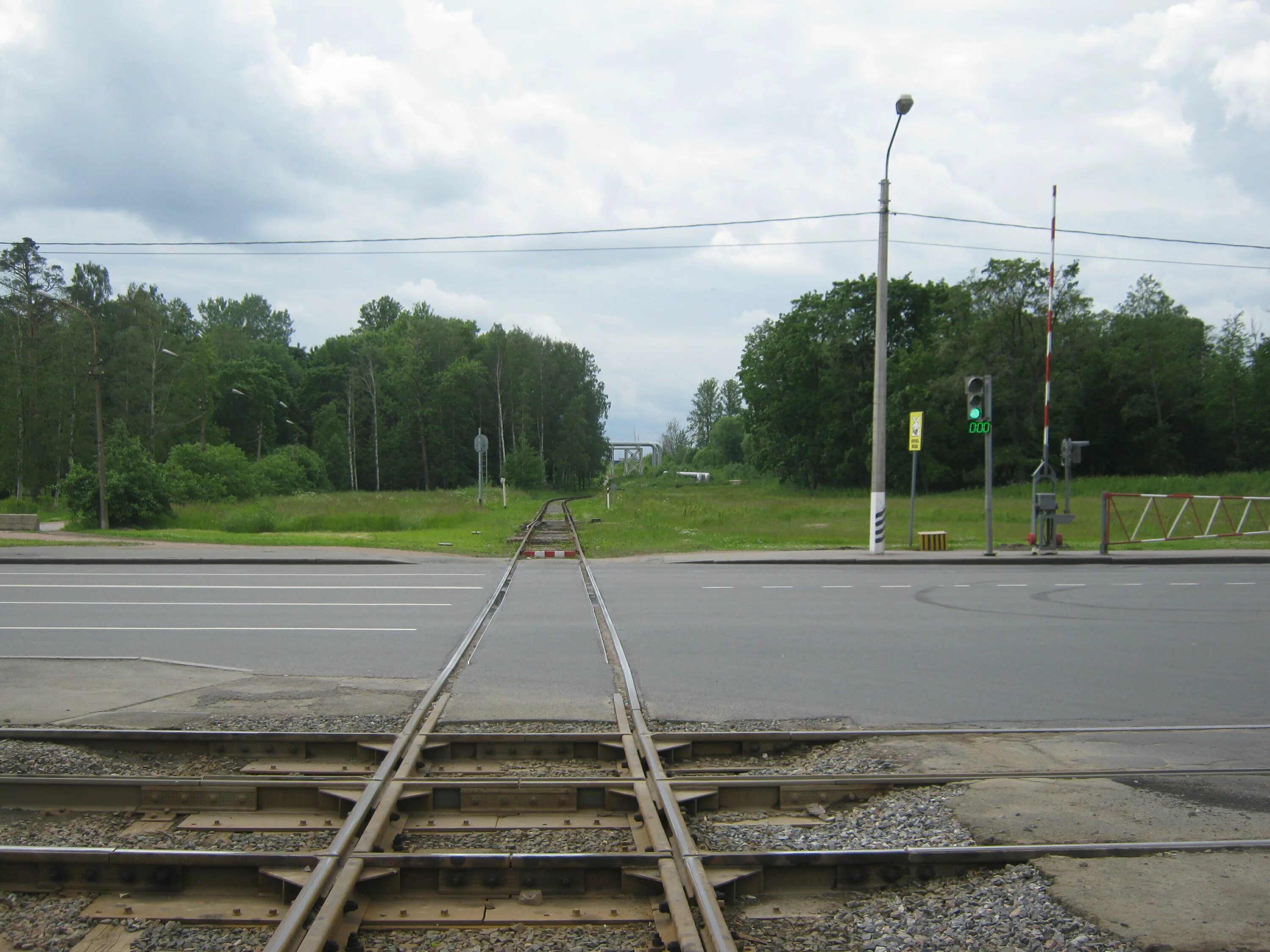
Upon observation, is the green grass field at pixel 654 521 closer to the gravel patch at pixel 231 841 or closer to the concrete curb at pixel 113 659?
the concrete curb at pixel 113 659

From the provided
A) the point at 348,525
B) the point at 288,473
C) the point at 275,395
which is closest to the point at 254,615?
the point at 348,525

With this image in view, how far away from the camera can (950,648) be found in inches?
441

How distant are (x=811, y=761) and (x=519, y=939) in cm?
327

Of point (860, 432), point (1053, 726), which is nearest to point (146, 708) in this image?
point (1053, 726)

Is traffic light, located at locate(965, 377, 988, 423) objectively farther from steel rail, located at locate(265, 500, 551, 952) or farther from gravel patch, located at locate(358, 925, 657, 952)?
gravel patch, located at locate(358, 925, 657, 952)

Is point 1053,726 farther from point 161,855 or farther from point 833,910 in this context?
point 161,855

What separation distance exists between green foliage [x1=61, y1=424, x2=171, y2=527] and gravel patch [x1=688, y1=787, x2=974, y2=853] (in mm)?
32672

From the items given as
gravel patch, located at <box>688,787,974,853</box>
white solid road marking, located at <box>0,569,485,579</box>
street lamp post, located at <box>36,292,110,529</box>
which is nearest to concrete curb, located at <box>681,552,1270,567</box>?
white solid road marking, located at <box>0,569,485,579</box>

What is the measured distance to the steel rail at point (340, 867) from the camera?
394 centimetres

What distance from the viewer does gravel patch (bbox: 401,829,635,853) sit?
17.0 feet

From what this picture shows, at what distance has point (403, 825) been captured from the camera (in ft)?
18.0

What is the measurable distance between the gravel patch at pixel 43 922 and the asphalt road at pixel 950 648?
14.6 ft

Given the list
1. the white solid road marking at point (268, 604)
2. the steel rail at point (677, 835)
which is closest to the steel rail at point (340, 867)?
the steel rail at point (677, 835)

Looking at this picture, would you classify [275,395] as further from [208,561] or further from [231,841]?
[231,841]
